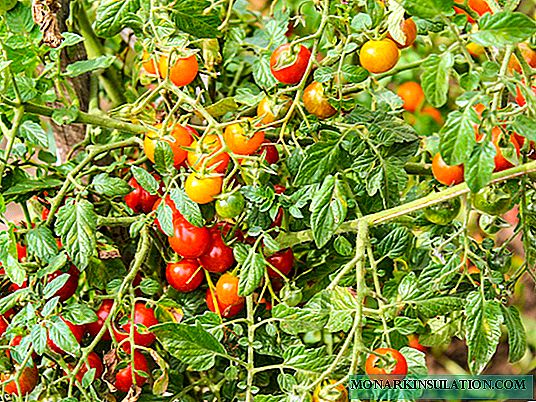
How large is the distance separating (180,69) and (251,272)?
0.18 metres

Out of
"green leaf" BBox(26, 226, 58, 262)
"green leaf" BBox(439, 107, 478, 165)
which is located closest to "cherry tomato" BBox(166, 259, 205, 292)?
"green leaf" BBox(26, 226, 58, 262)

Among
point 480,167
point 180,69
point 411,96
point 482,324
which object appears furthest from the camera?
point 411,96

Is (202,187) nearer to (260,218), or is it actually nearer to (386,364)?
(260,218)

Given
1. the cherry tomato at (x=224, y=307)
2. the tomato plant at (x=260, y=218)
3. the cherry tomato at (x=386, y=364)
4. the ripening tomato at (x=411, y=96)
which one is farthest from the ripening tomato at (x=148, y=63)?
the ripening tomato at (x=411, y=96)

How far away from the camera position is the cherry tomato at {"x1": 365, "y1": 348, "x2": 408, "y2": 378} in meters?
0.52

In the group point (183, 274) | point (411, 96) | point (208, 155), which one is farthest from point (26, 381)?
point (411, 96)

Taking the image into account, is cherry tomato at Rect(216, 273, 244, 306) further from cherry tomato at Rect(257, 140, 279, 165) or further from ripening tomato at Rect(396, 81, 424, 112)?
ripening tomato at Rect(396, 81, 424, 112)

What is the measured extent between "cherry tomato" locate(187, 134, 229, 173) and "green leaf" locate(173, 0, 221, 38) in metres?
0.08

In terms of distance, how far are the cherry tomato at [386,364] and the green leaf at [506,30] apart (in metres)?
0.21

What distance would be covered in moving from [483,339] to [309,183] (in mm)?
173

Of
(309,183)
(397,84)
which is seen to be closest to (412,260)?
(309,183)

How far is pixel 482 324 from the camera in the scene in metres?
0.55

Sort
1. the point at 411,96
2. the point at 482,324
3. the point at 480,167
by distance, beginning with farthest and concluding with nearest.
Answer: the point at 411,96 → the point at 482,324 → the point at 480,167

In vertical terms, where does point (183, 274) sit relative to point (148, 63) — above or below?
below
